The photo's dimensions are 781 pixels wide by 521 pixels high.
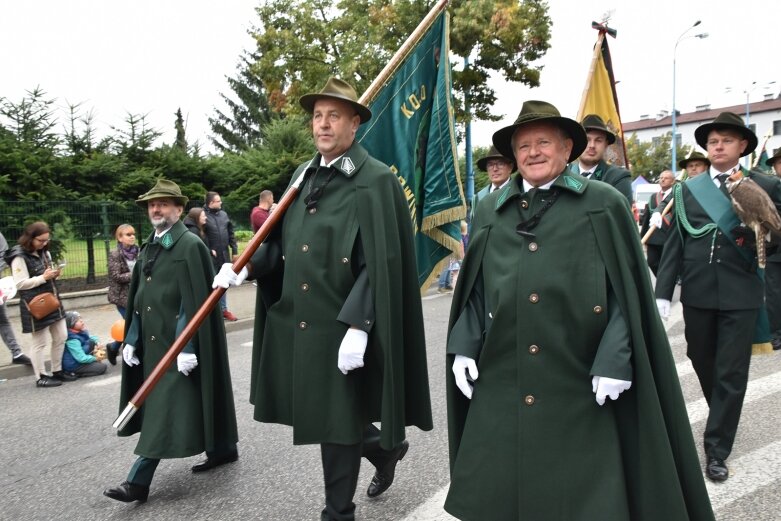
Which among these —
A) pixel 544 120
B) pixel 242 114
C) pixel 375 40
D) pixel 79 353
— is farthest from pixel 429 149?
pixel 242 114

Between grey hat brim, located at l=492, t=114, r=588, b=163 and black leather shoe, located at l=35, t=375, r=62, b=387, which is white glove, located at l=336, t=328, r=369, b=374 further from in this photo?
black leather shoe, located at l=35, t=375, r=62, b=387

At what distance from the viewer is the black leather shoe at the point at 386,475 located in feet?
11.8

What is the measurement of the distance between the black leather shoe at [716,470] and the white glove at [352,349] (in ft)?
7.41

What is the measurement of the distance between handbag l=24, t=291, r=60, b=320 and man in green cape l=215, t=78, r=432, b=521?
4.36m

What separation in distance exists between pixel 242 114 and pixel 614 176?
3973 cm

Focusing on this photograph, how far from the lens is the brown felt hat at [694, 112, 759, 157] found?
12.9ft

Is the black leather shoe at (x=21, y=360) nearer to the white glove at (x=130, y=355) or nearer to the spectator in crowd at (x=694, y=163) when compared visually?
the white glove at (x=130, y=355)

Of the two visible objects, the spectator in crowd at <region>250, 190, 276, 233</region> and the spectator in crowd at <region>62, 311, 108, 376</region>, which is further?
the spectator in crowd at <region>250, 190, 276, 233</region>

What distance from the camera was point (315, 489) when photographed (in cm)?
388

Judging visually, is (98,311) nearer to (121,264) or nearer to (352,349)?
(121,264)

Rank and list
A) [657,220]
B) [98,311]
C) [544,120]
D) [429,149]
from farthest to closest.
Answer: [98,311] < [657,220] < [429,149] < [544,120]

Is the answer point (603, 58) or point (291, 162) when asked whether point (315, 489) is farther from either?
point (291, 162)

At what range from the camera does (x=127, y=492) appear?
148 inches

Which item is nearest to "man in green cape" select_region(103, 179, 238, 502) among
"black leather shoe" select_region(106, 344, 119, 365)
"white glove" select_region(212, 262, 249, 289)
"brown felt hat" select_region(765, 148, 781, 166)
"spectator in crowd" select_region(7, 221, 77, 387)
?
"white glove" select_region(212, 262, 249, 289)
